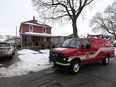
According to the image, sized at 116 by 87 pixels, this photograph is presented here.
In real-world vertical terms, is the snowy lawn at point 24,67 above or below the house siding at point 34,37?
below

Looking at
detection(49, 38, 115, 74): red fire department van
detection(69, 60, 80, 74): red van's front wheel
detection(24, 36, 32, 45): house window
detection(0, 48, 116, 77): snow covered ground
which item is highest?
detection(24, 36, 32, 45): house window

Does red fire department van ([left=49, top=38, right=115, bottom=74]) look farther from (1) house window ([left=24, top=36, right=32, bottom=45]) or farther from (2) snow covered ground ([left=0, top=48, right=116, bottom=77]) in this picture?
→ (1) house window ([left=24, top=36, right=32, bottom=45])

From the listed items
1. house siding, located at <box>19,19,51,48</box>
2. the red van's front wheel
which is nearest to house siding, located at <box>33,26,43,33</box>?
house siding, located at <box>19,19,51,48</box>

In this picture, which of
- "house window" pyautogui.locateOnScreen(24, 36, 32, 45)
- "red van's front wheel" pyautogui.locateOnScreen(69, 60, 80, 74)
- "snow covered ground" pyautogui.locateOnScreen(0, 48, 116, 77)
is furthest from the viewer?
"house window" pyautogui.locateOnScreen(24, 36, 32, 45)

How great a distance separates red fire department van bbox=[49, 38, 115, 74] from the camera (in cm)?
627

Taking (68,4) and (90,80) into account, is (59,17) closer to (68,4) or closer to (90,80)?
(68,4)

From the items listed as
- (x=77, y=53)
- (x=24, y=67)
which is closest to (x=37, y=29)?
(x=24, y=67)

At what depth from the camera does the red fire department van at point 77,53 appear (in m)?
6.27

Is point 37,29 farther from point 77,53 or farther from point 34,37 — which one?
point 77,53

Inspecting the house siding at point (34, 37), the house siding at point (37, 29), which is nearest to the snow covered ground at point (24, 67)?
the house siding at point (34, 37)

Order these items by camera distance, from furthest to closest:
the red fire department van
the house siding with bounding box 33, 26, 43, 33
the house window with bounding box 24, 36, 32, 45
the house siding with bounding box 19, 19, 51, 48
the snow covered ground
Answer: the house siding with bounding box 33, 26, 43, 33 < the house window with bounding box 24, 36, 32, 45 < the house siding with bounding box 19, 19, 51, 48 < the snow covered ground < the red fire department van

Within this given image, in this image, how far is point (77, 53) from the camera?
6.63 m

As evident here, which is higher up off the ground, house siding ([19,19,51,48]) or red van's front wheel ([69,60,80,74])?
house siding ([19,19,51,48])

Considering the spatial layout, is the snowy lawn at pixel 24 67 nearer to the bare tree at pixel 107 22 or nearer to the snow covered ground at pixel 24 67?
the snow covered ground at pixel 24 67
